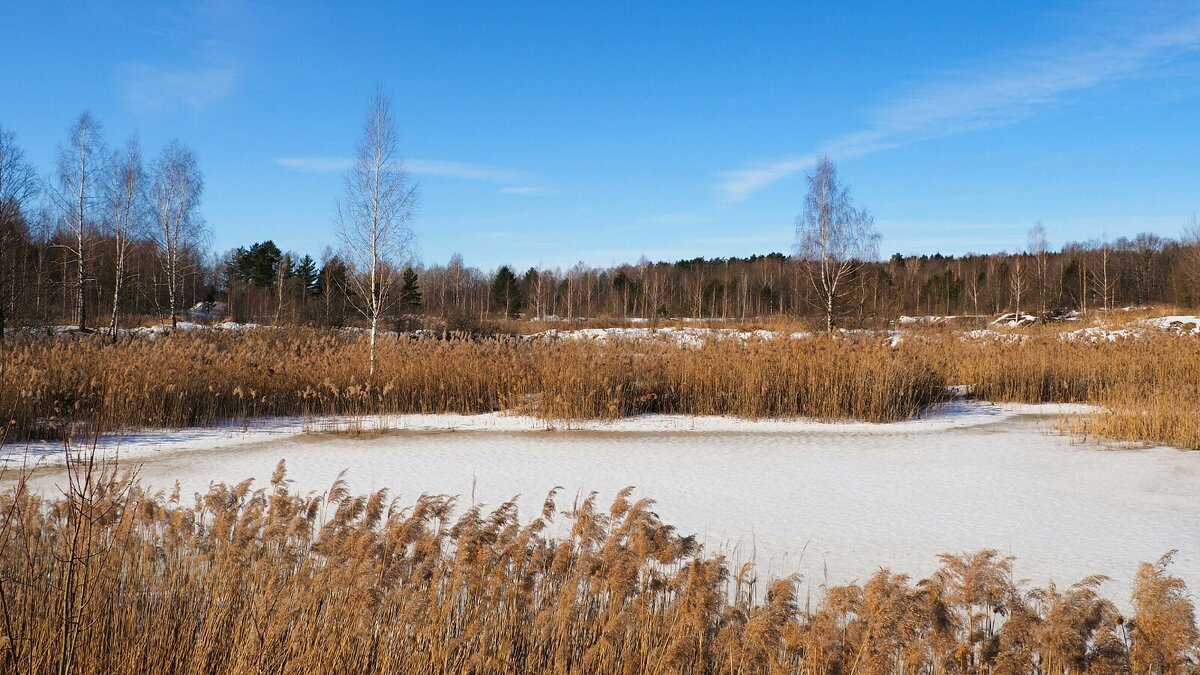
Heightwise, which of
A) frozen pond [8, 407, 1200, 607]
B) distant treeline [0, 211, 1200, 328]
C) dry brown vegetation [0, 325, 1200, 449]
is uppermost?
distant treeline [0, 211, 1200, 328]

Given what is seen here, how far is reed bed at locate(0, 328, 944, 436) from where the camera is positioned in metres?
9.10

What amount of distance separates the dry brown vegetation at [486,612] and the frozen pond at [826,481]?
1207mm

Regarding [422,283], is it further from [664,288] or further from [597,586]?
[597,586]

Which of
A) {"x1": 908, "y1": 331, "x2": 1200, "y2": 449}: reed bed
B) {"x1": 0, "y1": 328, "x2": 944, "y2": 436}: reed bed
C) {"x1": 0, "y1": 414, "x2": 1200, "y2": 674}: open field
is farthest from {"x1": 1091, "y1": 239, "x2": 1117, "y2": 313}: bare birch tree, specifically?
{"x1": 0, "y1": 414, "x2": 1200, "y2": 674}: open field

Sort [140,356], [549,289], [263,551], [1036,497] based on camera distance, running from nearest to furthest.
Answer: [263,551] → [1036,497] → [140,356] → [549,289]

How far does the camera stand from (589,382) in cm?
1009

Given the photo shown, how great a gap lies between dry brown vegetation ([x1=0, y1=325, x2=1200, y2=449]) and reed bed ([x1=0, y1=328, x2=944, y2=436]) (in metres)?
0.02

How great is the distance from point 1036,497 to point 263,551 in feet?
17.9

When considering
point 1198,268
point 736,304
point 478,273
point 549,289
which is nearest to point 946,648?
point 1198,268

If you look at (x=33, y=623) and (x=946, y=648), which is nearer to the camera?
(x=946, y=648)

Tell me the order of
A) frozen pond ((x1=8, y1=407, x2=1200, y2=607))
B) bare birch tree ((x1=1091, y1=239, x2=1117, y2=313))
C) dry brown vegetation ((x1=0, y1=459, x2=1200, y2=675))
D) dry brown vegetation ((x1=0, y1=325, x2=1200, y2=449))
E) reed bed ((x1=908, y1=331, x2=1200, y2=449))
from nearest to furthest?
dry brown vegetation ((x1=0, y1=459, x2=1200, y2=675)), frozen pond ((x1=8, y1=407, x2=1200, y2=607)), dry brown vegetation ((x1=0, y1=325, x2=1200, y2=449)), reed bed ((x1=908, y1=331, x2=1200, y2=449)), bare birch tree ((x1=1091, y1=239, x2=1117, y2=313))

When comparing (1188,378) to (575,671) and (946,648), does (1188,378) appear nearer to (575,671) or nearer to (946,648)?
(946,648)

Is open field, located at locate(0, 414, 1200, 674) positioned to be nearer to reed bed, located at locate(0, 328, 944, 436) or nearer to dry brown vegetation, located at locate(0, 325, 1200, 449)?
dry brown vegetation, located at locate(0, 325, 1200, 449)

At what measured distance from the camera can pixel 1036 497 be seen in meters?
5.80
